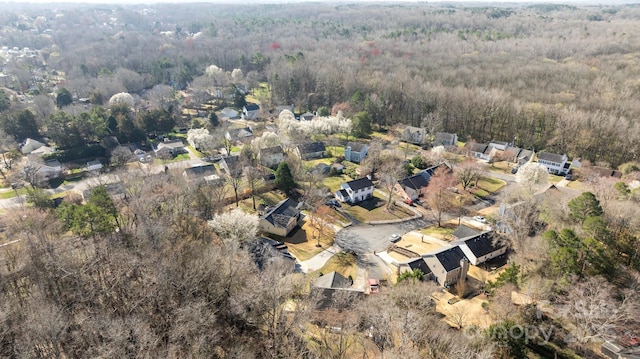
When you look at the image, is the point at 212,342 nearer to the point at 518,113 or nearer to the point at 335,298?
the point at 335,298

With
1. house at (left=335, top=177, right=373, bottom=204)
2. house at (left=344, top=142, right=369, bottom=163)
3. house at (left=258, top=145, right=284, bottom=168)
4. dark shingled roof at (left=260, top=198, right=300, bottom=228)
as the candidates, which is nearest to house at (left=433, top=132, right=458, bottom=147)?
house at (left=344, top=142, right=369, bottom=163)

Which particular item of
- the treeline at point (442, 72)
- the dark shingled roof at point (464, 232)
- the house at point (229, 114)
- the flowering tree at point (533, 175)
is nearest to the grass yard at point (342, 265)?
the dark shingled roof at point (464, 232)

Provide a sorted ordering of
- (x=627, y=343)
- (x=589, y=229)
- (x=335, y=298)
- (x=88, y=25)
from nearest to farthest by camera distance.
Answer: (x=627, y=343), (x=335, y=298), (x=589, y=229), (x=88, y=25)

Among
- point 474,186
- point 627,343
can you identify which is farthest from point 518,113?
point 627,343

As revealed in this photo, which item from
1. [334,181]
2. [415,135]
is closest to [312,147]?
[334,181]

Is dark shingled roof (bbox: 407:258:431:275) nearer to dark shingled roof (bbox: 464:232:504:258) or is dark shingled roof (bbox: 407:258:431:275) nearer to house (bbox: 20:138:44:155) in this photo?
dark shingled roof (bbox: 464:232:504:258)
